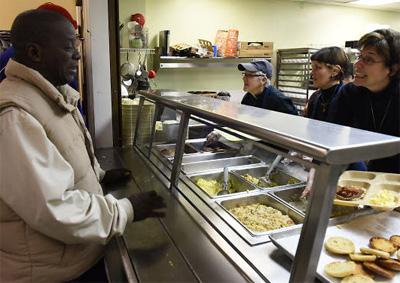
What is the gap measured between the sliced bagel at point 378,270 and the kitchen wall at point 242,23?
11.6 ft

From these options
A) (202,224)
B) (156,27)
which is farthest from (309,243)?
(156,27)

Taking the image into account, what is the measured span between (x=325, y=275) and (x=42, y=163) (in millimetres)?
799

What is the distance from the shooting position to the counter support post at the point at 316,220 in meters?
0.66

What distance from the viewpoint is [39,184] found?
77 centimetres

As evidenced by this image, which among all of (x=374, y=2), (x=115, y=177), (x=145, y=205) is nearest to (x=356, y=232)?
(x=145, y=205)

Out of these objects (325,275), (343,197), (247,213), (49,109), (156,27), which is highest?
(156,27)

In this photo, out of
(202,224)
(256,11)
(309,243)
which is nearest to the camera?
(309,243)

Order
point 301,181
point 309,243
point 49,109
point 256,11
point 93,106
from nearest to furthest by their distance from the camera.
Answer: point 309,243 → point 49,109 → point 301,181 → point 93,106 → point 256,11

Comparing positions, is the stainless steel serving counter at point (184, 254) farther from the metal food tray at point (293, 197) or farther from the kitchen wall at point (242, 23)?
the kitchen wall at point (242, 23)

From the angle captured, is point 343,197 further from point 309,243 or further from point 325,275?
point 309,243

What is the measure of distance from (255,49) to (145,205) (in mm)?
3732

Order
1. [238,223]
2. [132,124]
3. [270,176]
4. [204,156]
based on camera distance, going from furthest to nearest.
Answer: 1. [132,124]
2. [204,156]
3. [270,176]
4. [238,223]

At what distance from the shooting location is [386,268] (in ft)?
2.72

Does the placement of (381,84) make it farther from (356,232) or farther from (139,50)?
(139,50)
